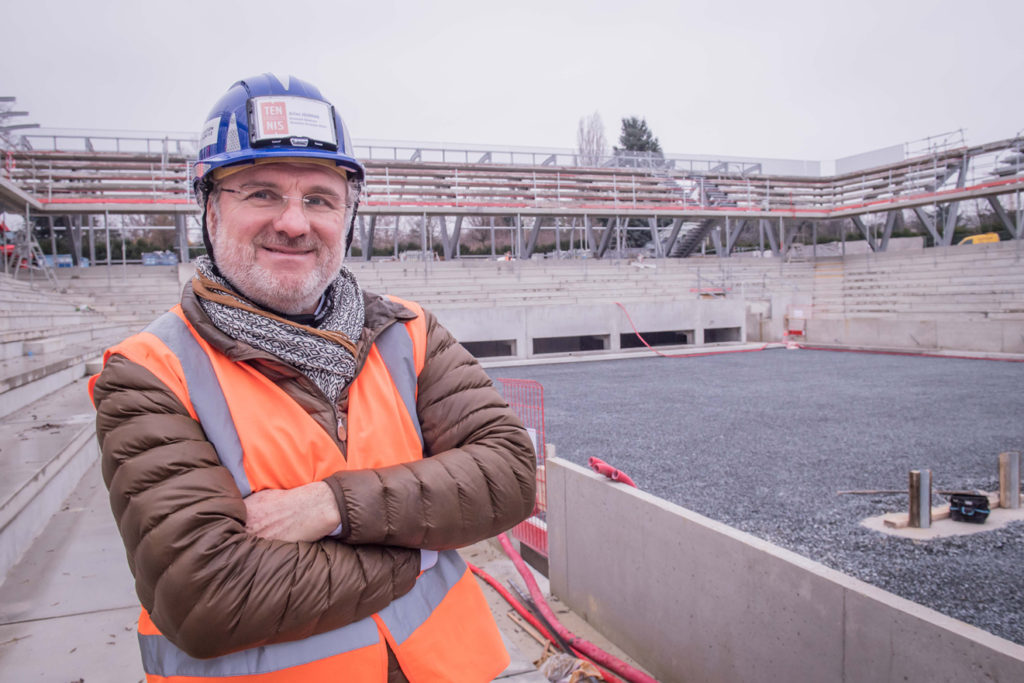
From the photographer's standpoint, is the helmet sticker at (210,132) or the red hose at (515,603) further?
the red hose at (515,603)

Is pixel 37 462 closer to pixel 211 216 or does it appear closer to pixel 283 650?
pixel 211 216

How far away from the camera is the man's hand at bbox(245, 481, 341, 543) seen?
3.93ft

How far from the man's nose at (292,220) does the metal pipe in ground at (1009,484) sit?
5006mm

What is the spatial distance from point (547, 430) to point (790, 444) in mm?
2626

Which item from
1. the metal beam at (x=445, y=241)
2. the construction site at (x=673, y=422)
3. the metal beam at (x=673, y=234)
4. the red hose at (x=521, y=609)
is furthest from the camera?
the metal beam at (x=673, y=234)

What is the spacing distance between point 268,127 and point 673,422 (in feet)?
22.5

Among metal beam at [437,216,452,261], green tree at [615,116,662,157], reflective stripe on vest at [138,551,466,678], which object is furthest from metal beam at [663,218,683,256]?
reflective stripe on vest at [138,551,466,678]

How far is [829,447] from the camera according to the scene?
20.3 ft

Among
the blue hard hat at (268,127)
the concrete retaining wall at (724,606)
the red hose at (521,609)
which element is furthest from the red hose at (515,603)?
the blue hard hat at (268,127)

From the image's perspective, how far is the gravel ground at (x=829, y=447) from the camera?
3.55m

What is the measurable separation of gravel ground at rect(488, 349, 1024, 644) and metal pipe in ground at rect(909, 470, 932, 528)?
205 millimetres

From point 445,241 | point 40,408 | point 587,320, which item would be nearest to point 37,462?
point 40,408

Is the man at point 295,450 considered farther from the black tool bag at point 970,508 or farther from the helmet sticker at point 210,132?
the black tool bag at point 970,508

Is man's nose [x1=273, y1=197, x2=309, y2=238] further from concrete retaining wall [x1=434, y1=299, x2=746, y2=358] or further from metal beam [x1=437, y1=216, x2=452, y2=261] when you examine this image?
metal beam [x1=437, y1=216, x2=452, y2=261]
